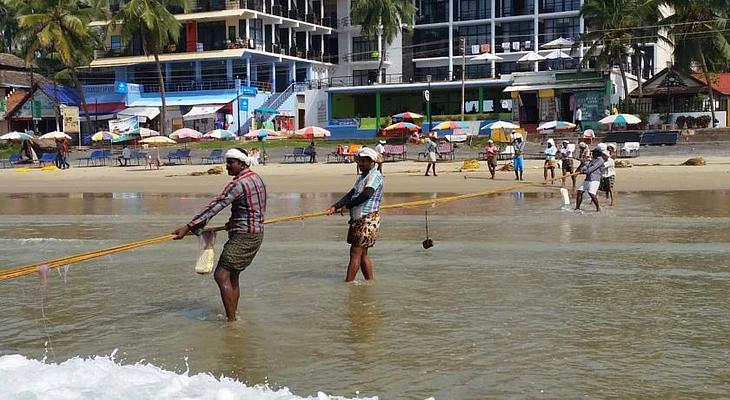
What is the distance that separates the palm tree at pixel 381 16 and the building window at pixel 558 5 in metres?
11.2

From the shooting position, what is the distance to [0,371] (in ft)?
19.3

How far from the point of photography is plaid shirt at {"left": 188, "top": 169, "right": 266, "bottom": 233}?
690cm

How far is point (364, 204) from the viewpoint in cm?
858

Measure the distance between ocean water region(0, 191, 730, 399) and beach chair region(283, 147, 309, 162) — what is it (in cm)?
2362

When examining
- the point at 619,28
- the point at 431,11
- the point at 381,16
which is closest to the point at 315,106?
the point at 381,16

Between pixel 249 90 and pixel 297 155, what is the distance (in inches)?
688

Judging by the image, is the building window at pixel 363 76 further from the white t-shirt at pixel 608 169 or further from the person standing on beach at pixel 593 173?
the person standing on beach at pixel 593 173

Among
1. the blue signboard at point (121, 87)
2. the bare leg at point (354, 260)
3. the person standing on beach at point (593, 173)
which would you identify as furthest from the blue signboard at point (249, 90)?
the bare leg at point (354, 260)

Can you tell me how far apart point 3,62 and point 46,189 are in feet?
119

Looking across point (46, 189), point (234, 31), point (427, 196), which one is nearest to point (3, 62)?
point (234, 31)

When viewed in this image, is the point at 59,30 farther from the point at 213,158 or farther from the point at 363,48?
the point at 363,48

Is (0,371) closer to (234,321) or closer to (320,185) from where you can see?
(234,321)

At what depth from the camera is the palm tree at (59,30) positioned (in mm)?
48344

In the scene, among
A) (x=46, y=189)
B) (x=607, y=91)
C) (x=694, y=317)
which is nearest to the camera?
(x=694, y=317)
